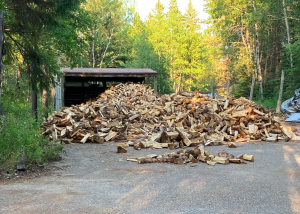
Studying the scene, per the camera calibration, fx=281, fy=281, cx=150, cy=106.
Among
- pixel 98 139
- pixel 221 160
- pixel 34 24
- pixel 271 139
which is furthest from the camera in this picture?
pixel 98 139

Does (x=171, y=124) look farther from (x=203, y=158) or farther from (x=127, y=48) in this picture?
(x=127, y=48)

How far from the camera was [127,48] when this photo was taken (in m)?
37.8

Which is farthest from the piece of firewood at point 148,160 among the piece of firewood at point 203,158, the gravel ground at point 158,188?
the piece of firewood at point 203,158

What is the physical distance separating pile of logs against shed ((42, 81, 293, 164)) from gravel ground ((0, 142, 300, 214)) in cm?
258

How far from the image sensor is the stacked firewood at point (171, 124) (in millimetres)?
9523

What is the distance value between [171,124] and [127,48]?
2847 cm

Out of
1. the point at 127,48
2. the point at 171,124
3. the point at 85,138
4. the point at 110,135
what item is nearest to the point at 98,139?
the point at 85,138

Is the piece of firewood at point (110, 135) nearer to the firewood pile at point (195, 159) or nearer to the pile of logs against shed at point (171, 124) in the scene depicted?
the pile of logs against shed at point (171, 124)

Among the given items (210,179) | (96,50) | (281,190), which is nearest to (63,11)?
(210,179)

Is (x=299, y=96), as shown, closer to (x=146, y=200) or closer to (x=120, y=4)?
(x=146, y=200)

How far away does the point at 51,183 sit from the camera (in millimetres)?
4699

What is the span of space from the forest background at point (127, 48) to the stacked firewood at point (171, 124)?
165cm

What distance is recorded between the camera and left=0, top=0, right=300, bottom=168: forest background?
8.74 meters

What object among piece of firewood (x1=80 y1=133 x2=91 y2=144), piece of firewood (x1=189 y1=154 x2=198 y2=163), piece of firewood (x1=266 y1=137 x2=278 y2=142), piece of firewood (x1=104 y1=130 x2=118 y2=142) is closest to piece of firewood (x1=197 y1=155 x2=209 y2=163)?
piece of firewood (x1=189 y1=154 x2=198 y2=163)
